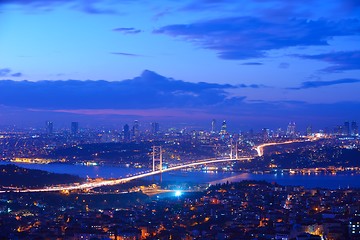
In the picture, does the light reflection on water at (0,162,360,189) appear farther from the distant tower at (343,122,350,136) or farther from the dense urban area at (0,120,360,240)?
the distant tower at (343,122,350,136)

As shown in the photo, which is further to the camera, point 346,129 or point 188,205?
point 346,129

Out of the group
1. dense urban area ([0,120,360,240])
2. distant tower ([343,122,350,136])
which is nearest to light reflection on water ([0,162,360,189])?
dense urban area ([0,120,360,240])

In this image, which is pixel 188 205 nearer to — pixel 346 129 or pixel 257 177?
pixel 257 177

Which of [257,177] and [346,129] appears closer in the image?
[257,177]

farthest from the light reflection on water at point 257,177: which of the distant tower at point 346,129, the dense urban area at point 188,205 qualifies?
the distant tower at point 346,129

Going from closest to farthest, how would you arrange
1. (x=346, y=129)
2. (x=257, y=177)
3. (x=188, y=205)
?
1. (x=188, y=205)
2. (x=257, y=177)
3. (x=346, y=129)

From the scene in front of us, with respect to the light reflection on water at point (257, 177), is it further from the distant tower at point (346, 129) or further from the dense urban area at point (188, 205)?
the distant tower at point (346, 129)

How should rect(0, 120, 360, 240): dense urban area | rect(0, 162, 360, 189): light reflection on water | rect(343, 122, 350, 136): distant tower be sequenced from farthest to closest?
rect(343, 122, 350, 136): distant tower, rect(0, 162, 360, 189): light reflection on water, rect(0, 120, 360, 240): dense urban area

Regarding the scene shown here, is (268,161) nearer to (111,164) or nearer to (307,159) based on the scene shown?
(307,159)

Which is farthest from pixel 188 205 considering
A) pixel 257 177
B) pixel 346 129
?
pixel 346 129

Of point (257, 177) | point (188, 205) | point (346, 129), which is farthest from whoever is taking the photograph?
point (346, 129)

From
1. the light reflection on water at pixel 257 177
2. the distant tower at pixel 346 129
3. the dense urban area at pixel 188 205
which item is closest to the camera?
the dense urban area at pixel 188 205

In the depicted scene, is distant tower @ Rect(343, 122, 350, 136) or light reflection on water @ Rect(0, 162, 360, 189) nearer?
light reflection on water @ Rect(0, 162, 360, 189)
